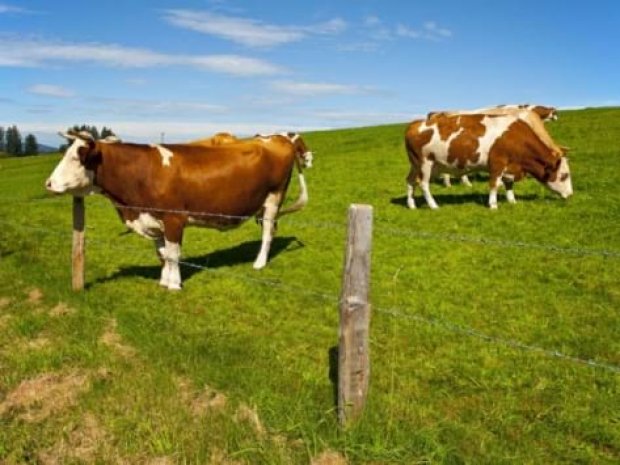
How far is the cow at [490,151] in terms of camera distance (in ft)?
50.4

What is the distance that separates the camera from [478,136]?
15383mm

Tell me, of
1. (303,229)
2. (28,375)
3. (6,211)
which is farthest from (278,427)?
(6,211)

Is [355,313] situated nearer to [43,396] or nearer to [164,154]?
[43,396]

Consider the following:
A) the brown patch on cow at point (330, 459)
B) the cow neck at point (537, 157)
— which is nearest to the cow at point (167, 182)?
the brown patch on cow at point (330, 459)

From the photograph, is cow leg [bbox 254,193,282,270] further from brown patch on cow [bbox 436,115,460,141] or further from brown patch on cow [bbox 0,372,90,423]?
brown patch on cow [bbox 436,115,460,141]

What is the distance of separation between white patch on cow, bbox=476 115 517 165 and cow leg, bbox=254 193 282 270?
6.01 metres

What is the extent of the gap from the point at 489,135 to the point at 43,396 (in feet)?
39.2

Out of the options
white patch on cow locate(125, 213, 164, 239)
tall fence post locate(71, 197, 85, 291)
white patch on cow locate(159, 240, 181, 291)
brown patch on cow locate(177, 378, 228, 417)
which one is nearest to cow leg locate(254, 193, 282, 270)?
white patch on cow locate(159, 240, 181, 291)

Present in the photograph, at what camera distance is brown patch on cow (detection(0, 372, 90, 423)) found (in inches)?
242

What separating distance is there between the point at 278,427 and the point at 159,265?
7.29 m

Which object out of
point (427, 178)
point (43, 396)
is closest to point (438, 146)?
point (427, 178)

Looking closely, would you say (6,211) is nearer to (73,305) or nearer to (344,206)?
(344,206)

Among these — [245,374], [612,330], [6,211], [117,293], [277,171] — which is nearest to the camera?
[245,374]

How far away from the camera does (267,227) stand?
11617mm
